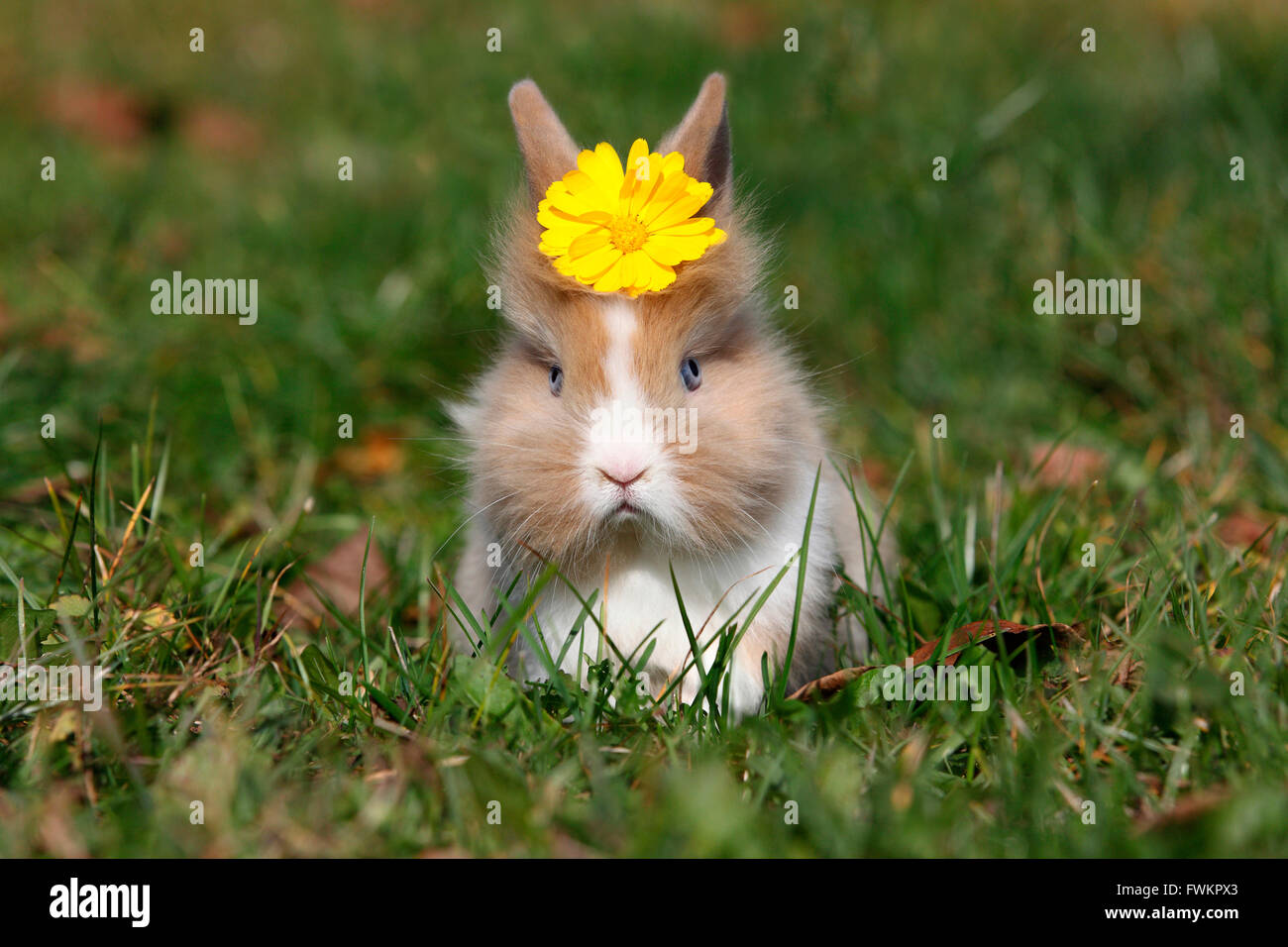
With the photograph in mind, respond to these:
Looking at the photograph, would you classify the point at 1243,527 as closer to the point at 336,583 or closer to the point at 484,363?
the point at 484,363

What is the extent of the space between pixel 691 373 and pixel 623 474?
480 millimetres

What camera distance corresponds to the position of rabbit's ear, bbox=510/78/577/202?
333 centimetres

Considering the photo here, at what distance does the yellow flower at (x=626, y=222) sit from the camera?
10.1 feet

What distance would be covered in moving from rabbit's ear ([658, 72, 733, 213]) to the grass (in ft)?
1.10

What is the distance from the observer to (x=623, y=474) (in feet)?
9.55

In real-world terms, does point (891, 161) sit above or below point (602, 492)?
above

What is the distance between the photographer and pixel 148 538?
374 cm

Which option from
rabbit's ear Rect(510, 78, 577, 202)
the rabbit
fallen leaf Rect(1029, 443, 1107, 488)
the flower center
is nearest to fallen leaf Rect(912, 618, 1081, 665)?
the rabbit

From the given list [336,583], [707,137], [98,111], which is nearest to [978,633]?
[707,137]

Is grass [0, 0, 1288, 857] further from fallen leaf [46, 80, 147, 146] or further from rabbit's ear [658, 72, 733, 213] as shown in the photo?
rabbit's ear [658, 72, 733, 213]

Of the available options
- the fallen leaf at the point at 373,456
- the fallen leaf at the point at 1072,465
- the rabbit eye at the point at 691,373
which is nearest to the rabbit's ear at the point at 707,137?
the rabbit eye at the point at 691,373

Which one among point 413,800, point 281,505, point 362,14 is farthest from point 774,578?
point 362,14
